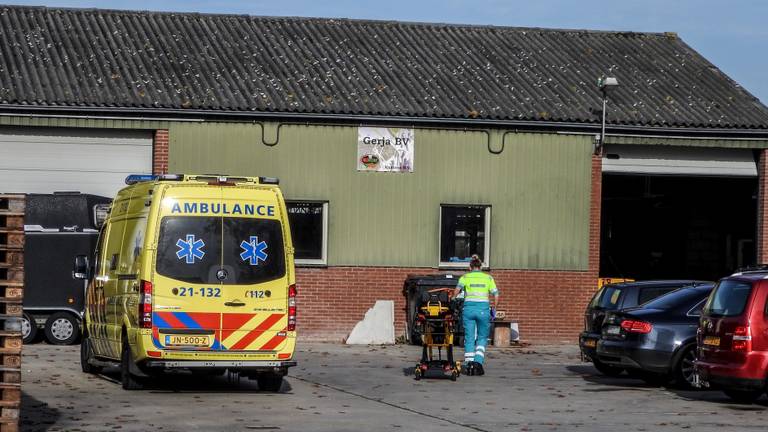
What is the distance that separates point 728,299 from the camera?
17.4 meters

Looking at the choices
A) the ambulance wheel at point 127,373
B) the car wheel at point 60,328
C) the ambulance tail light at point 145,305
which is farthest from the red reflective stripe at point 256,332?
the car wheel at point 60,328

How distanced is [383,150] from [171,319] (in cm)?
1338

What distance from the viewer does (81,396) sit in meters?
16.8

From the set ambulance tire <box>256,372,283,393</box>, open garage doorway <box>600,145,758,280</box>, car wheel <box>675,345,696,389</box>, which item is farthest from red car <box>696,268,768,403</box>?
open garage doorway <box>600,145,758,280</box>

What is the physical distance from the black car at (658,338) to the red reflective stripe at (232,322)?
18.4 ft

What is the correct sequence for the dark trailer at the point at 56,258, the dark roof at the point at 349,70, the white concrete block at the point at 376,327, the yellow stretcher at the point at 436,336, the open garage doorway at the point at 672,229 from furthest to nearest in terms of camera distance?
the open garage doorway at the point at 672,229, the dark roof at the point at 349,70, the white concrete block at the point at 376,327, the dark trailer at the point at 56,258, the yellow stretcher at the point at 436,336

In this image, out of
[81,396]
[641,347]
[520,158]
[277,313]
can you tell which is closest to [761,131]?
[520,158]

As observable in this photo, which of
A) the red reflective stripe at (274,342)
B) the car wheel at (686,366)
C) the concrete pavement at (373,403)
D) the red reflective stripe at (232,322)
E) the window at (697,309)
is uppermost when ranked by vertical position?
the window at (697,309)

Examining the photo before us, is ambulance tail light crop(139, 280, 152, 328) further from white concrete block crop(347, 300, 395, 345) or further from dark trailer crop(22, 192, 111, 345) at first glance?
white concrete block crop(347, 300, 395, 345)

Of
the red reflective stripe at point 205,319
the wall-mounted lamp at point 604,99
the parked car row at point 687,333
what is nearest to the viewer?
the parked car row at point 687,333

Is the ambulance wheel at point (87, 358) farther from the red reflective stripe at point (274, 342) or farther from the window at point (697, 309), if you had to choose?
the window at point (697, 309)

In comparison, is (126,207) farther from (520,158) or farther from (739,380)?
(520,158)

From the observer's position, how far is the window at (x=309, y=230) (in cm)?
2933

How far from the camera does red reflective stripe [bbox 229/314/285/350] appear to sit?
1712 centimetres
